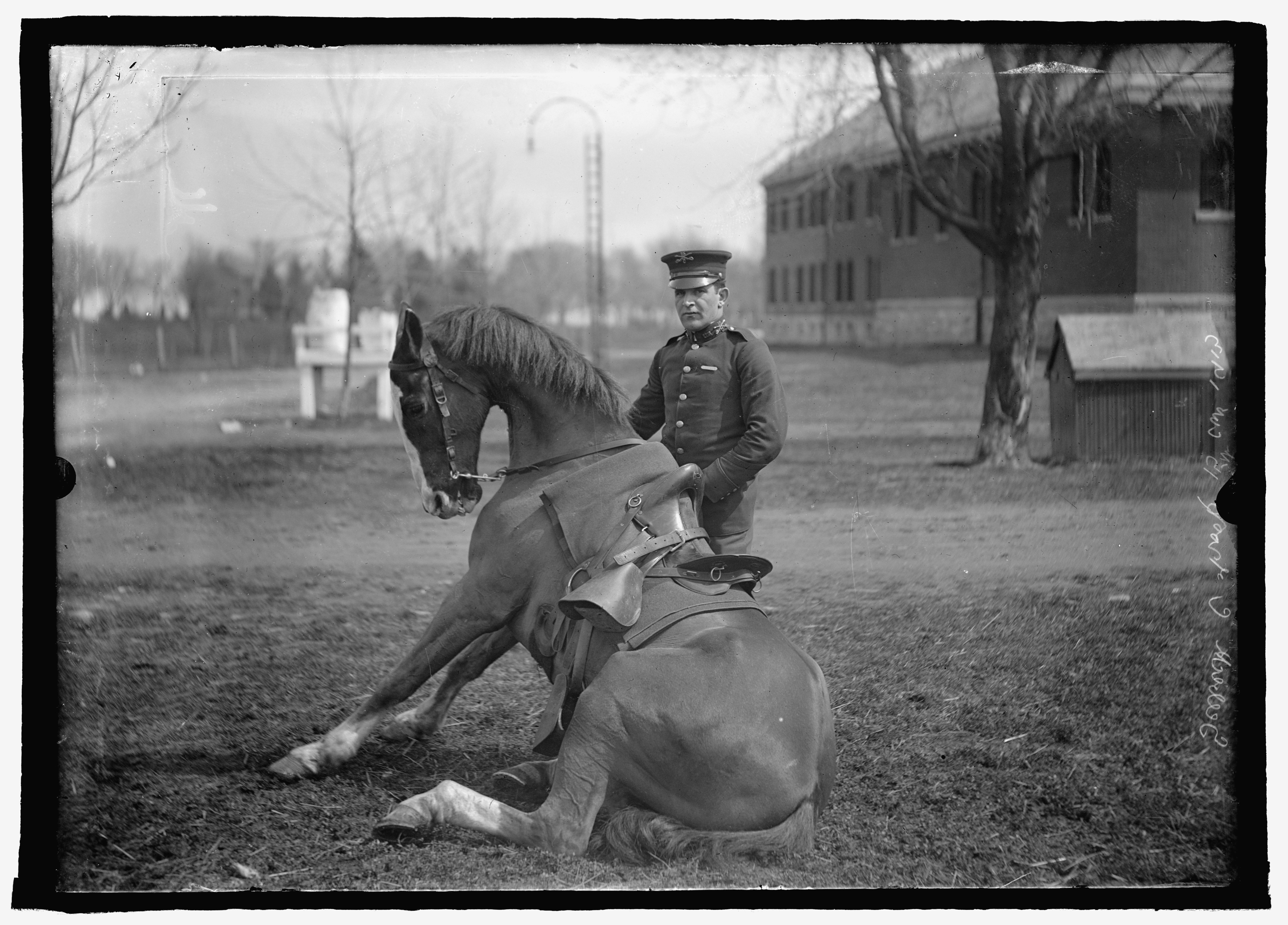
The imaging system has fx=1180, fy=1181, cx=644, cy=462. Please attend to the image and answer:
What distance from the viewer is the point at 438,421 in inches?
167

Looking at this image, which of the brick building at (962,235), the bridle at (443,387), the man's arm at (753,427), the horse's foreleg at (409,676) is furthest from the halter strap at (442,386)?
the brick building at (962,235)

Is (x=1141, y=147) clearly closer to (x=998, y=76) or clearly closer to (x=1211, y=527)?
(x=998, y=76)

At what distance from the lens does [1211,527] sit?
14.4 feet

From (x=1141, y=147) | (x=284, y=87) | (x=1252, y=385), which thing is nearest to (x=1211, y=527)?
(x=1252, y=385)

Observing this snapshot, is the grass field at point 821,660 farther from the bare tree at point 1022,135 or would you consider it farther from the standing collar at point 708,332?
the standing collar at point 708,332

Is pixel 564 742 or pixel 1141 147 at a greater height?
pixel 1141 147

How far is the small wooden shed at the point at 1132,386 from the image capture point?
4426 millimetres

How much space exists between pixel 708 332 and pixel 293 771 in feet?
7.19

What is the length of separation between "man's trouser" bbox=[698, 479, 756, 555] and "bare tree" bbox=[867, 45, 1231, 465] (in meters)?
1.31

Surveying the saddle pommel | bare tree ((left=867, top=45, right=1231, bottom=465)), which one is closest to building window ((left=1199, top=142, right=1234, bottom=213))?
bare tree ((left=867, top=45, right=1231, bottom=465))

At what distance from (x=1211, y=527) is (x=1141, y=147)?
1455 millimetres

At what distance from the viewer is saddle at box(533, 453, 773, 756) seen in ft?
12.5

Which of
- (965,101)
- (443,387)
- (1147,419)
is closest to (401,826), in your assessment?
(443,387)

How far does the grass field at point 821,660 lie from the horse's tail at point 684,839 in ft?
0.22
